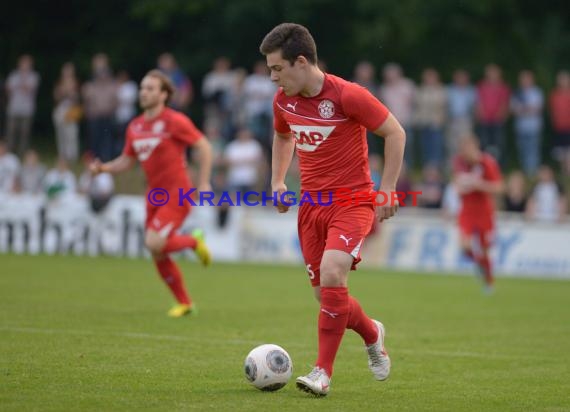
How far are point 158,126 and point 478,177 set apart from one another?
21.5ft

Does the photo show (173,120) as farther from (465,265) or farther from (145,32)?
(145,32)

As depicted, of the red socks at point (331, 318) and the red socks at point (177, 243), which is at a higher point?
the red socks at point (177, 243)

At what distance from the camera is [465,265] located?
22469mm

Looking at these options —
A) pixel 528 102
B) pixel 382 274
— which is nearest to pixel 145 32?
pixel 528 102

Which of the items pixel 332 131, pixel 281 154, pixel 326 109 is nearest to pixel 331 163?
pixel 332 131

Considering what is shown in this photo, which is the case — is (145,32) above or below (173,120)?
above

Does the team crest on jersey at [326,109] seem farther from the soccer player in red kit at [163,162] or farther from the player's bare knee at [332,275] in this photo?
the soccer player in red kit at [163,162]

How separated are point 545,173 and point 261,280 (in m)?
7.34

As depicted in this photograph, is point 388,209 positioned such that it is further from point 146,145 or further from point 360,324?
point 146,145

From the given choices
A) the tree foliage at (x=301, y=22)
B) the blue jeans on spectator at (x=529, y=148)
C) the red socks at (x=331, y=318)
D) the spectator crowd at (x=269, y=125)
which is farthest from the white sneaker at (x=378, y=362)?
the tree foliage at (x=301, y=22)

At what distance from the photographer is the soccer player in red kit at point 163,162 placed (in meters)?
12.7

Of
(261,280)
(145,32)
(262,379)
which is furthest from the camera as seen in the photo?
(145,32)

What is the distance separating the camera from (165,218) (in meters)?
12.8

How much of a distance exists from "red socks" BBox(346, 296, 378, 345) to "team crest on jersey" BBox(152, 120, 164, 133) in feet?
18.1
